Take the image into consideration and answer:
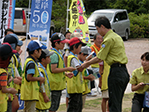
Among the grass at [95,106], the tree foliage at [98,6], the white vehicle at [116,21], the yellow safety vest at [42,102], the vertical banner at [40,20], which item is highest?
the tree foliage at [98,6]

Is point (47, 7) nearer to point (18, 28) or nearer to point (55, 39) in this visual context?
point (55, 39)

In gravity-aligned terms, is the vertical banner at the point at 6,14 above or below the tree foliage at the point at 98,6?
below

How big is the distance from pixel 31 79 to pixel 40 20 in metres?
3.77

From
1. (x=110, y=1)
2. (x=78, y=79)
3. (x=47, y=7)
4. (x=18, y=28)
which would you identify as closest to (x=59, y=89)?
(x=78, y=79)

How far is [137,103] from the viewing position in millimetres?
6066

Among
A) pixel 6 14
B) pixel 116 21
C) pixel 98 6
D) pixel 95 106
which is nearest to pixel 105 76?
pixel 95 106

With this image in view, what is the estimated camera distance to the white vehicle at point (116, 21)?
20.5 m

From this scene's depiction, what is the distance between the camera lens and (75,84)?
6121 millimetres

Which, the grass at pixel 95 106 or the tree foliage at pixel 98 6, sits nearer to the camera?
the grass at pixel 95 106

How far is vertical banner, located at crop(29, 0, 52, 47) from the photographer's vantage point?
8617 mm

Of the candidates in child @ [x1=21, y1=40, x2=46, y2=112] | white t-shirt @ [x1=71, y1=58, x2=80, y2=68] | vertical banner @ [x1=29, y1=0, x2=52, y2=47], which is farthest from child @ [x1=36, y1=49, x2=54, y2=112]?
vertical banner @ [x1=29, y1=0, x2=52, y2=47]

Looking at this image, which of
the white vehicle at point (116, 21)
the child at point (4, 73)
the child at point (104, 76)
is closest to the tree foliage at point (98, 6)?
the white vehicle at point (116, 21)

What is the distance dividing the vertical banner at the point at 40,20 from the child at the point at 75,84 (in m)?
2.50

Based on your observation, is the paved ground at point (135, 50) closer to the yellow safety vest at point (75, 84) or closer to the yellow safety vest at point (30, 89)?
the yellow safety vest at point (75, 84)
